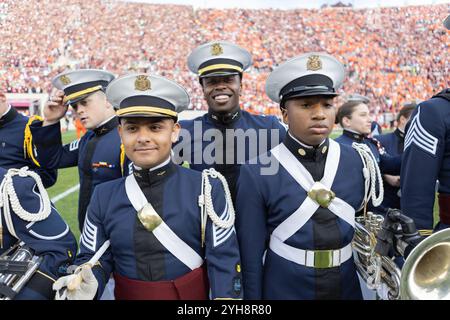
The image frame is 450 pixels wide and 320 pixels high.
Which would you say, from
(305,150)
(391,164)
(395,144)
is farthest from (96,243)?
(395,144)

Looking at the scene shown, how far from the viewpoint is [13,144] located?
3.27 m

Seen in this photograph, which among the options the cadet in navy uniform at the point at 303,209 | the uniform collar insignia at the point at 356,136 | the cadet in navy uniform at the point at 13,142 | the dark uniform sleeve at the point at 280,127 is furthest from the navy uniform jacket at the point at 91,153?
the uniform collar insignia at the point at 356,136

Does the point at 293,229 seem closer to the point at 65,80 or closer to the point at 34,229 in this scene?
the point at 34,229

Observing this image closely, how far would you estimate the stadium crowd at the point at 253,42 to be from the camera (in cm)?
2266

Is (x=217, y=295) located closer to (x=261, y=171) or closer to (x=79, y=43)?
(x=261, y=171)

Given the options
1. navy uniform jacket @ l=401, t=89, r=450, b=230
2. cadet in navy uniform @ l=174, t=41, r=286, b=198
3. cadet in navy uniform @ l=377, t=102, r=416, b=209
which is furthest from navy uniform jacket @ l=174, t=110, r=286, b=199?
cadet in navy uniform @ l=377, t=102, r=416, b=209

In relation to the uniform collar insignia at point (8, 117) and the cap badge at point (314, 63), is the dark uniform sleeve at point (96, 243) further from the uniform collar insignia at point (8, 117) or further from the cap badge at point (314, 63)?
the uniform collar insignia at point (8, 117)

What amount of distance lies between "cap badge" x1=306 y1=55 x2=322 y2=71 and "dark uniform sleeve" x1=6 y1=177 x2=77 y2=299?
1465mm

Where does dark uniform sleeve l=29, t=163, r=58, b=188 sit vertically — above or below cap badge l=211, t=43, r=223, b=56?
below

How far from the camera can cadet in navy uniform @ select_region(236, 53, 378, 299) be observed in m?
1.95

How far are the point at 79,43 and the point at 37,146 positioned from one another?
23467 millimetres

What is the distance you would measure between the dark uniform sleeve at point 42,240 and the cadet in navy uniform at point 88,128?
34.4 inches

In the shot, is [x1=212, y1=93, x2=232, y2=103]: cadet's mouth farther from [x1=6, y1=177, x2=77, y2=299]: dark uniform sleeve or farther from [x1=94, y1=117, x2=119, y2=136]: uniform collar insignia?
[x1=6, y1=177, x2=77, y2=299]: dark uniform sleeve

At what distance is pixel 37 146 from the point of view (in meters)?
3.04
